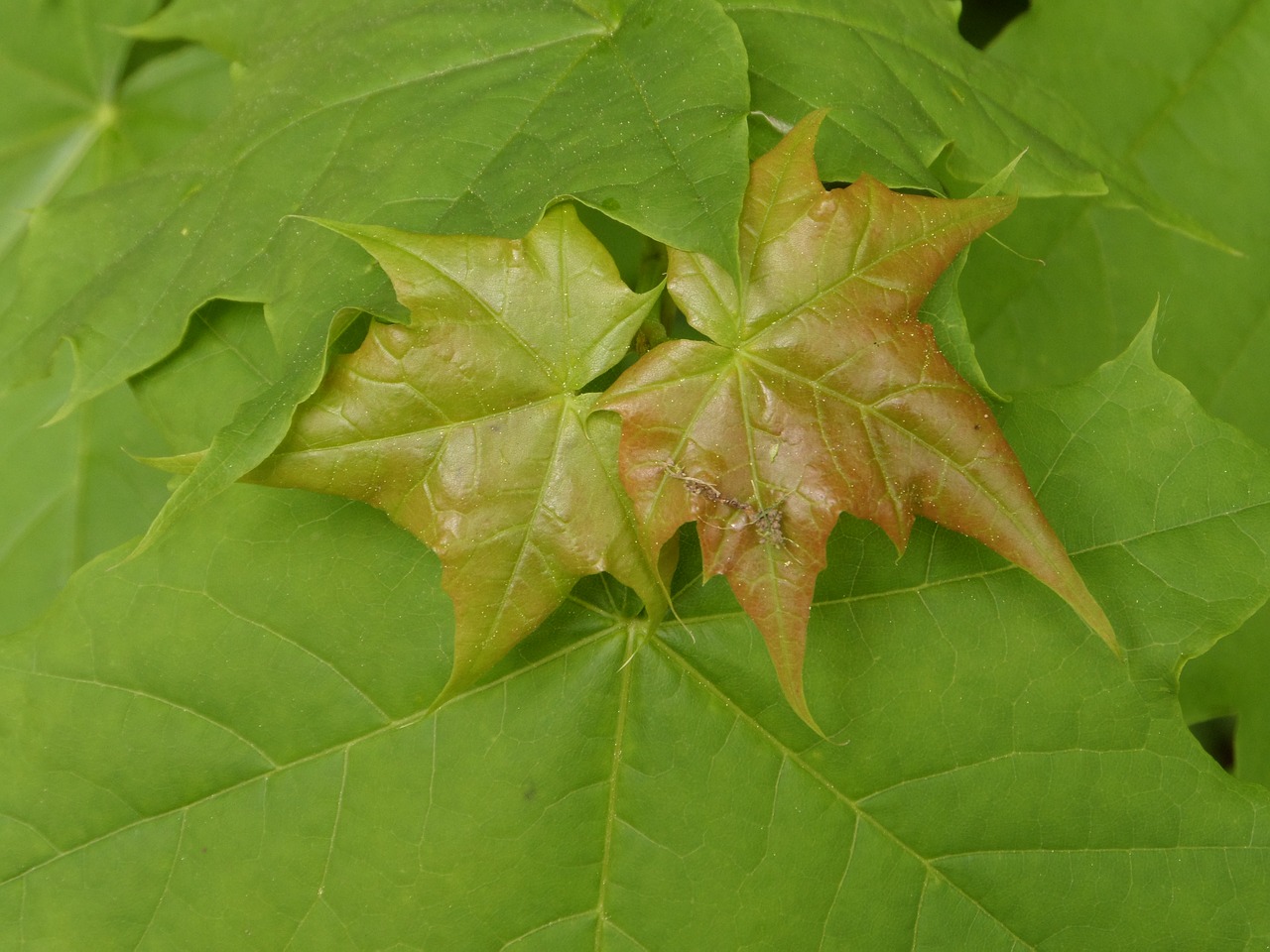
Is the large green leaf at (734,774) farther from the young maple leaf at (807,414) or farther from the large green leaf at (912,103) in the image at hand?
the large green leaf at (912,103)

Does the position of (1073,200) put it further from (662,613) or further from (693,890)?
(693,890)

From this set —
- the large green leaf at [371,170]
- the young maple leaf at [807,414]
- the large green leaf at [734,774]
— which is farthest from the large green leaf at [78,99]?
the young maple leaf at [807,414]

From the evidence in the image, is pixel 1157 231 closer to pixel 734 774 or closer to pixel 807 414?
pixel 807 414

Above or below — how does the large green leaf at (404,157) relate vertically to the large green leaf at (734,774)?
above

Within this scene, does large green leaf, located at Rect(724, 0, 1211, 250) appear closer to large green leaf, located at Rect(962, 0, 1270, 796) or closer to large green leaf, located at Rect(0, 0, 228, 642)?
large green leaf, located at Rect(962, 0, 1270, 796)

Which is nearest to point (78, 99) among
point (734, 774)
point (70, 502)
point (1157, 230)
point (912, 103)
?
point (70, 502)

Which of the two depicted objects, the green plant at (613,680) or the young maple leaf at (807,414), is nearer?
the young maple leaf at (807,414)
